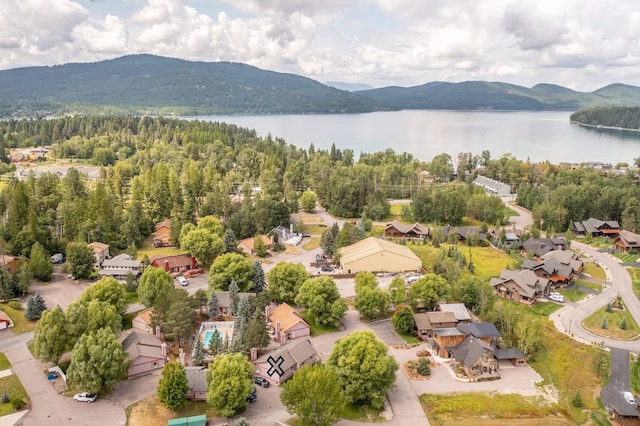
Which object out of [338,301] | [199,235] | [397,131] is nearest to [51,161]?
[199,235]

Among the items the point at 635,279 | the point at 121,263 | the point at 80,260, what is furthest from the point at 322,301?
the point at 635,279

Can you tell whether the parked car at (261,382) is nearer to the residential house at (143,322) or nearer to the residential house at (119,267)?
the residential house at (143,322)

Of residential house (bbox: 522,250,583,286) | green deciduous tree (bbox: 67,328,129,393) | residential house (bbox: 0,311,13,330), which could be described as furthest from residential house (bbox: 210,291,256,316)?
residential house (bbox: 522,250,583,286)

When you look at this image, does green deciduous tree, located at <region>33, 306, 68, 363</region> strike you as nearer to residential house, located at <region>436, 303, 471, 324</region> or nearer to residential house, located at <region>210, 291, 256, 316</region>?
residential house, located at <region>210, 291, 256, 316</region>

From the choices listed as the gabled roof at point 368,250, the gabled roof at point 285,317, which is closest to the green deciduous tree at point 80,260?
the gabled roof at point 285,317

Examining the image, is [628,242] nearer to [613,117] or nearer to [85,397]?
[85,397]

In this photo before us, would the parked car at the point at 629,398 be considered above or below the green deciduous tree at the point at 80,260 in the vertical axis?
below

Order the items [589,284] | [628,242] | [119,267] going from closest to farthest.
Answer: [119,267], [589,284], [628,242]

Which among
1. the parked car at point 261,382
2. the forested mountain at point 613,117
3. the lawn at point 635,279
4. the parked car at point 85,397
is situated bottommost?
the lawn at point 635,279
